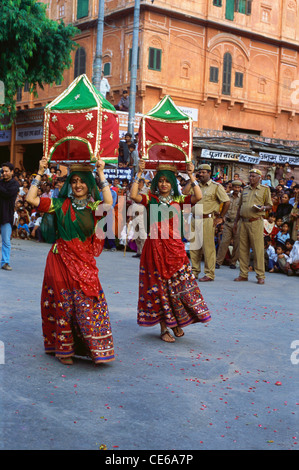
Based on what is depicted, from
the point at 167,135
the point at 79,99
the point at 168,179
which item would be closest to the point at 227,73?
the point at 167,135

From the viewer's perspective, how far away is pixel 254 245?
Result: 440 inches

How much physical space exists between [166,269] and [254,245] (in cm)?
531

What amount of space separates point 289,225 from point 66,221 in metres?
9.36

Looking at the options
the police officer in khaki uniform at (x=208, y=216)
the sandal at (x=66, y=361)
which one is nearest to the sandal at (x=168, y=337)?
the sandal at (x=66, y=361)

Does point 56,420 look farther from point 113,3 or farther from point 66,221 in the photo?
point 113,3

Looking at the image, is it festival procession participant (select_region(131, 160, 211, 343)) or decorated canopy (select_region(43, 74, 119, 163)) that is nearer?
decorated canopy (select_region(43, 74, 119, 163))

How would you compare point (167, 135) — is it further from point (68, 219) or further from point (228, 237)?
point (228, 237)

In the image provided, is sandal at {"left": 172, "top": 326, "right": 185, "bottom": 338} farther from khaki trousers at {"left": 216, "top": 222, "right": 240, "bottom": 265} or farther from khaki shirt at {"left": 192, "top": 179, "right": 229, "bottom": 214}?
khaki trousers at {"left": 216, "top": 222, "right": 240, "bottom": 265}

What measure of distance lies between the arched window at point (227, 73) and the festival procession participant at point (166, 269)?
22.8 meters

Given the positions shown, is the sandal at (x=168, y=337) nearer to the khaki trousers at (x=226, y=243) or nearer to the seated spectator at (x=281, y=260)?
the seated spectator at (x=281, y=260)

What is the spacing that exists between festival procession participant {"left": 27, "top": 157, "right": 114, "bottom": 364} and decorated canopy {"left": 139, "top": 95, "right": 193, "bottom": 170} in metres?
1.30

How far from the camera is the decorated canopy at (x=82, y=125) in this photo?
520 centimetres

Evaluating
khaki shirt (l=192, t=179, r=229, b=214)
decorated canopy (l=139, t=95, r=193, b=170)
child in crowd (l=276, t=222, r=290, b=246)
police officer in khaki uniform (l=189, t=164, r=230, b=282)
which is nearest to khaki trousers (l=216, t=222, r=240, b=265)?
child in crowd (l=276, t=222, r=290, b=246)

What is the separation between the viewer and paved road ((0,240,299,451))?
3.57 meters
